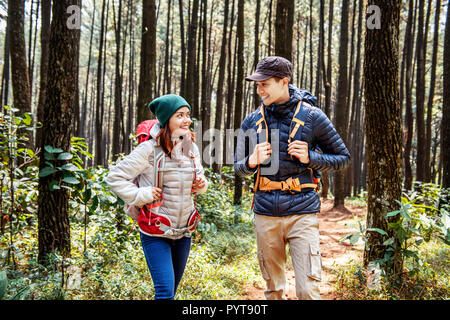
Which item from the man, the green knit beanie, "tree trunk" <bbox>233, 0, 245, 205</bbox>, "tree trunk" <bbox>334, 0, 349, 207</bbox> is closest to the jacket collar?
the man

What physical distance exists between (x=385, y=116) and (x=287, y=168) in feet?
6.83

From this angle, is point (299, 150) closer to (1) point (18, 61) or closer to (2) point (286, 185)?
(2) point (286, 185)

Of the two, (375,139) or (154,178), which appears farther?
(375,139)

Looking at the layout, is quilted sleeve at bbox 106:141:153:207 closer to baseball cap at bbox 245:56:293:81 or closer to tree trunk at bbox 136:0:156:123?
baseball cap at bbox 245:56:293:81

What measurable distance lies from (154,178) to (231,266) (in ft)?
10.6

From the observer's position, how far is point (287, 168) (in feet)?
8.07

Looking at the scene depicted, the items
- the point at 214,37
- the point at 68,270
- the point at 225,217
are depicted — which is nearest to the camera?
the point at 68,270

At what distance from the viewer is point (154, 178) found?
8.09ft

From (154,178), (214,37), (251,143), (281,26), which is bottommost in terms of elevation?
(154,178)

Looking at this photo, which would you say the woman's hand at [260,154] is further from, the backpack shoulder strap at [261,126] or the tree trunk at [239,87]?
the tree trunk at [239,87]

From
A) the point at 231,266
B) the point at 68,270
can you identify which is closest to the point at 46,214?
the point at 68,270

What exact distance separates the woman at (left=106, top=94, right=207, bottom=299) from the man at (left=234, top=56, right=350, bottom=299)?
53cm

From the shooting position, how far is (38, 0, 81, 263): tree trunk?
370 centimetres
